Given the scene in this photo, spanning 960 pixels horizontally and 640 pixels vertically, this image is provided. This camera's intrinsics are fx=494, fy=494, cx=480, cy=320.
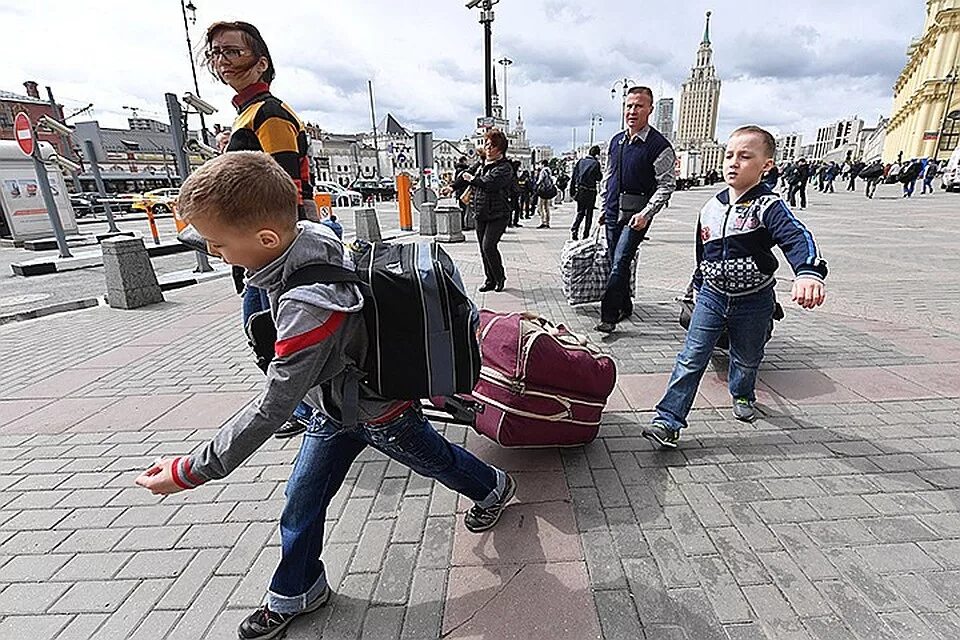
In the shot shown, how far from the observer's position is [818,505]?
235cm

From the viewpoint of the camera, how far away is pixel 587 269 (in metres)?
5.43

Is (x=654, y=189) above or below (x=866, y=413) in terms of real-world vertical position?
above

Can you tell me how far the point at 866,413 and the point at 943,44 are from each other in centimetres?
7828

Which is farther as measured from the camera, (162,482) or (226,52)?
(226,52)

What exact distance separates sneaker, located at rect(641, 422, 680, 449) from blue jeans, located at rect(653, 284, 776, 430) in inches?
1.1

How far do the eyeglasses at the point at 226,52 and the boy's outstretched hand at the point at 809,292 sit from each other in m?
3.03

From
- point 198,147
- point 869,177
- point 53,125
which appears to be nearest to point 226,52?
point 198,147

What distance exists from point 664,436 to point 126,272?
22.6 feet

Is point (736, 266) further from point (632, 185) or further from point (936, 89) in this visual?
point (936, 89)

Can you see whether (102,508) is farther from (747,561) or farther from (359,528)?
(747,561)

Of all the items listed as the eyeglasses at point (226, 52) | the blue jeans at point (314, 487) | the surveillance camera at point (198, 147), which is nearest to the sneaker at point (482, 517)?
Answer: the blue jeans at point (314, 487)

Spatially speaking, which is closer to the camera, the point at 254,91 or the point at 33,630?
the point at 33,630

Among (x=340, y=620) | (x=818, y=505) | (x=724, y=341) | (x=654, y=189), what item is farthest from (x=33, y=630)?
(x=654, y=189)

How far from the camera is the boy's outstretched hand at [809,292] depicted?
90.2 inches
